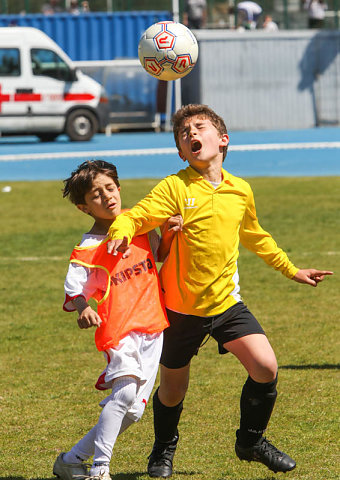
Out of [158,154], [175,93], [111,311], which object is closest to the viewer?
[111,311]

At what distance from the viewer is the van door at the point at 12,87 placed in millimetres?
25047

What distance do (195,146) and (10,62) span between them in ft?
71.3

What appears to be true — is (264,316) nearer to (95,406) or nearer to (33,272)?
(95,406)

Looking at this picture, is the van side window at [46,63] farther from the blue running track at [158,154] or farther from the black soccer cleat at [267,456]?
the black soccer cleat at [267,456]

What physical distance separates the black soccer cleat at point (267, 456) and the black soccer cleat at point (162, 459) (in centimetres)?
35

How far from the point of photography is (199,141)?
4.37 metres

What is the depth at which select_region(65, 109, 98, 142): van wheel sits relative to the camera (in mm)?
25828

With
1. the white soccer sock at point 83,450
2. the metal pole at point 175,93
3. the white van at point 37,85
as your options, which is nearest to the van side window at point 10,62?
the white van at point 37,85

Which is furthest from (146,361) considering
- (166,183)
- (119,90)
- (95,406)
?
(119,90)

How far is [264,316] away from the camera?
8141 millimetres

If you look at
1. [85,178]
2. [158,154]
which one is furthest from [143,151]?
[85,178]

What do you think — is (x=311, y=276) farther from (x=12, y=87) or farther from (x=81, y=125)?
(x=81, y=125)

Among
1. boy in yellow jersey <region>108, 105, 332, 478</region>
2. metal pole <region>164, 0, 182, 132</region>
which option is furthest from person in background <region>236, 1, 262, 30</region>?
boy in yellow jersey <region>108, 105, 332, 478</region>

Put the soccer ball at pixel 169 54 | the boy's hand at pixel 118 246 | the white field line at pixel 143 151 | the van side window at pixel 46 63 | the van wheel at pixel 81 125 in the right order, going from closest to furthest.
A: 1. the boy's hand at pixel 118 246
2. the soccer ball at pixel 169 54
3. the white field line at pixel 143 151
4. the van side window at pixel 46 63
5. the van wheel at pixel 81 125
